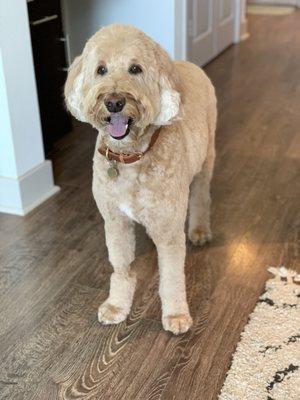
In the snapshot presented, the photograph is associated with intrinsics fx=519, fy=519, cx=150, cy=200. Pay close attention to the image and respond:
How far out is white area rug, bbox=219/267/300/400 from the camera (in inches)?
→ 59.8

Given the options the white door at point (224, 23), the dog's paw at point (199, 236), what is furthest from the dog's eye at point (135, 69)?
the white door at point (224, 23)

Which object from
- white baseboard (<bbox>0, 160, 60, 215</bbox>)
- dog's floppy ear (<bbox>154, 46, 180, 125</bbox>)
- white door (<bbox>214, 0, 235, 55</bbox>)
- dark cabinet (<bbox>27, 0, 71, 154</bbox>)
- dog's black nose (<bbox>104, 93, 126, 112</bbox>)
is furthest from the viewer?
white door (<bbox>214, 0, 235, 55</bbox>)

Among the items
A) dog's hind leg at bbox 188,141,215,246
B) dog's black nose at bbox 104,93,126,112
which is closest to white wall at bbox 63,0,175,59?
dog's hind leg at bbox 188,141,215,246

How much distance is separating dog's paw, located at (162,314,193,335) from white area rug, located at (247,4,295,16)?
247 inches

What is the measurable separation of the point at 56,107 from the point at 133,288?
5.61 ft

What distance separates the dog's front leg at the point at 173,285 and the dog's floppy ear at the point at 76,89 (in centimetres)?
50

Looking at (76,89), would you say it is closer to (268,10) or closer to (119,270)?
(119,270)

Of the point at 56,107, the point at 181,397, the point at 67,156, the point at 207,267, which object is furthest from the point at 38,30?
the point at 181,397

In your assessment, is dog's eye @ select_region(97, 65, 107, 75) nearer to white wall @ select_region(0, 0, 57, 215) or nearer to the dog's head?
the dog's head

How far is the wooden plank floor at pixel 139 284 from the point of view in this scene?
62.9 inches

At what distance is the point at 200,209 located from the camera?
2.24 metres

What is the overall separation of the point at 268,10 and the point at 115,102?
6.76 meters

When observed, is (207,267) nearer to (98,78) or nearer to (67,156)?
(98,78)

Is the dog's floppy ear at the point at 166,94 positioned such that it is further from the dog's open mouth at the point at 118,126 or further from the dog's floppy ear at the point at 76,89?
the dog's floppy ear at the point at 76,89
